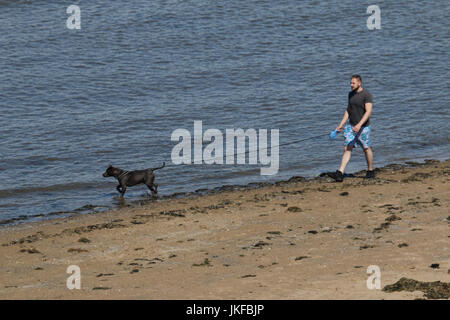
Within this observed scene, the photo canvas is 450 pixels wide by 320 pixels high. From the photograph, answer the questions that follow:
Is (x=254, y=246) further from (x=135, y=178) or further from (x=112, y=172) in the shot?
(x=112, y=172)

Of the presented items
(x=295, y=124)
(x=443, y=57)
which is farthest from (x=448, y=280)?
(x=443, y=57)

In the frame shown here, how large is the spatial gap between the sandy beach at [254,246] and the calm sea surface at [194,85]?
2.13 m

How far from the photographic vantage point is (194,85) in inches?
877

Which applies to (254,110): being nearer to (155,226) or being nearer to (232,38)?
(232,38)

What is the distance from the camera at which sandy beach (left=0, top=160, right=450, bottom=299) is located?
877cm

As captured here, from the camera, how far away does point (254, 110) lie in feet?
67.6

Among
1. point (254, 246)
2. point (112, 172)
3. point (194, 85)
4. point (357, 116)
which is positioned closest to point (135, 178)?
point (112, 172)

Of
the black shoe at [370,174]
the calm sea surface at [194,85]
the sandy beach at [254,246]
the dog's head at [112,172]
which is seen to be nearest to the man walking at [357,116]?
the black shoe at [370,174]

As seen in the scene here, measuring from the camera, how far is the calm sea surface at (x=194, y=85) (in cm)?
1675

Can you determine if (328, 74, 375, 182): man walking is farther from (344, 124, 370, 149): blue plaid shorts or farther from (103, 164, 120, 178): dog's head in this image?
(103, 164, 120, 178): dog's head

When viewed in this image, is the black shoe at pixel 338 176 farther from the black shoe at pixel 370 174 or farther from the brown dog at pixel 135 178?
the brown dog at pixel 135 178

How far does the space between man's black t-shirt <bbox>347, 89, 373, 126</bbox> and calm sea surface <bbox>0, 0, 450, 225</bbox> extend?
110 inches

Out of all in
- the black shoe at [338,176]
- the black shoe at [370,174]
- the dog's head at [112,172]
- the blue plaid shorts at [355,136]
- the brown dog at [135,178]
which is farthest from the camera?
the dog's head at [112,172]
